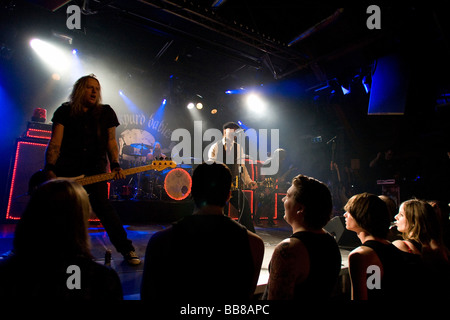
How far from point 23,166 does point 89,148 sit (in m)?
3.73

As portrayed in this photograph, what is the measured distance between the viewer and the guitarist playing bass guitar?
2.65 metres

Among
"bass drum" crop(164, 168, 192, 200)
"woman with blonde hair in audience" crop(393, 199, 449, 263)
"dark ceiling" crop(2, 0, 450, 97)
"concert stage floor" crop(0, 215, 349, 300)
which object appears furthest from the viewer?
"bass drum" crop(164, 168, 192, 200)

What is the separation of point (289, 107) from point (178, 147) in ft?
16.1

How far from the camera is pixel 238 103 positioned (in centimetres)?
975

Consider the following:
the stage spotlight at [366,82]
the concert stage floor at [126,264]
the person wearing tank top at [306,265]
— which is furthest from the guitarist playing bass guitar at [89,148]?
the stage spotlight at [366,82]

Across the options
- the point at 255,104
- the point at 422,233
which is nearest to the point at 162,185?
the point at 255,104

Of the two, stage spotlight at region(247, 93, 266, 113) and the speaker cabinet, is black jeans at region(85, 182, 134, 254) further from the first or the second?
stage spotlight at region(247, 93, 266, 113)

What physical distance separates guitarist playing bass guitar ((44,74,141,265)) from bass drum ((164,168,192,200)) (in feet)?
13.4

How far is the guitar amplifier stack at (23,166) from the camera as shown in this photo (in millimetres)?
5109

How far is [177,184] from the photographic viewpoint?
23.2 ft

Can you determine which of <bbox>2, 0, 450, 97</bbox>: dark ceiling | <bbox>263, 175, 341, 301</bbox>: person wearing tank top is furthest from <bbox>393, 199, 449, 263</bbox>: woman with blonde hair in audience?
<bbox>2, 0, 450, 97</bbox>: dark ceiling

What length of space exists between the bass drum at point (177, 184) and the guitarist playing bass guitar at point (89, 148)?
13.4 feet
